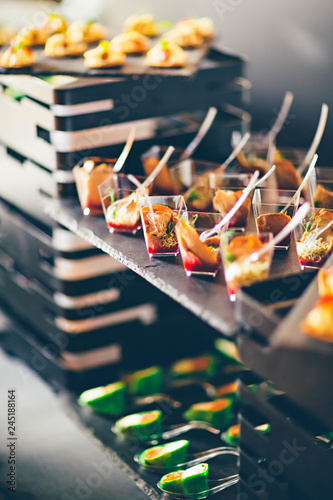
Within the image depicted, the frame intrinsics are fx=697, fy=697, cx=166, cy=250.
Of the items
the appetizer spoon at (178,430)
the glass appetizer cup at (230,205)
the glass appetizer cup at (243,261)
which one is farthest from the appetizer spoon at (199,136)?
the appetizer spoon at (178,430)

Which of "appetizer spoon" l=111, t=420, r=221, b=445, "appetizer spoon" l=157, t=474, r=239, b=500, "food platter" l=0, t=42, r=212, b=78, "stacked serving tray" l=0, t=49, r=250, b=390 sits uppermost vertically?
"food platter" l=0, t=42, r=212, b=78

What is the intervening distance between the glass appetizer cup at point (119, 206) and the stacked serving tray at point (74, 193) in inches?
11.3

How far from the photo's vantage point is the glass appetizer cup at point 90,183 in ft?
7.27

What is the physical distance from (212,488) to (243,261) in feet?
2.74

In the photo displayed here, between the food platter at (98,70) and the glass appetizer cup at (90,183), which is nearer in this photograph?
the glass appetizer cup at (90,183)

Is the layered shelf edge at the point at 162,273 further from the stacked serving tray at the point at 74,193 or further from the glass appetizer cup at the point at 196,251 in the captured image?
the stacked serving tray at the point at 74,193

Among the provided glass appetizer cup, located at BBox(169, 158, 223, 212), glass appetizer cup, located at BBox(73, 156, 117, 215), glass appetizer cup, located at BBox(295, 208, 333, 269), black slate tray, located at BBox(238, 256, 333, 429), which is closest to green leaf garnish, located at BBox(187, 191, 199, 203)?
glass appetizer cup, located at BBox(169, 158, 223, 212)

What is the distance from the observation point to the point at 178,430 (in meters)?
2.45

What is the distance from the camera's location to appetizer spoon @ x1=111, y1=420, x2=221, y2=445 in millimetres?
2395

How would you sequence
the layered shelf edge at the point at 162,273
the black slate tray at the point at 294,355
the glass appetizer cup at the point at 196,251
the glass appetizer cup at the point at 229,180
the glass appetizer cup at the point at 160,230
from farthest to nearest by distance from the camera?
the glass appetizer cup at the point at 229,180 → the glass appetizer cup at the point at 160,230 → the glass appetizer cup at the point at 196,251 → the layered shelf edge at the point at 162,273 → the black slate tray at the point at 294,355

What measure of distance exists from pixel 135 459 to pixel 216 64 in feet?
4.83

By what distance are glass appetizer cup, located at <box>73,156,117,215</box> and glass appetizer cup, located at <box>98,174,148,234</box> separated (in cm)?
5

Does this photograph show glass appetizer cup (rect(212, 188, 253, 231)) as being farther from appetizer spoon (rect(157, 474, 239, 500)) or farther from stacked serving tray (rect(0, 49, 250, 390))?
appetizer spoon (rect(157, 474, 239, 500))

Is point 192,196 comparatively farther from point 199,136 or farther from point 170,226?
point 199,136
